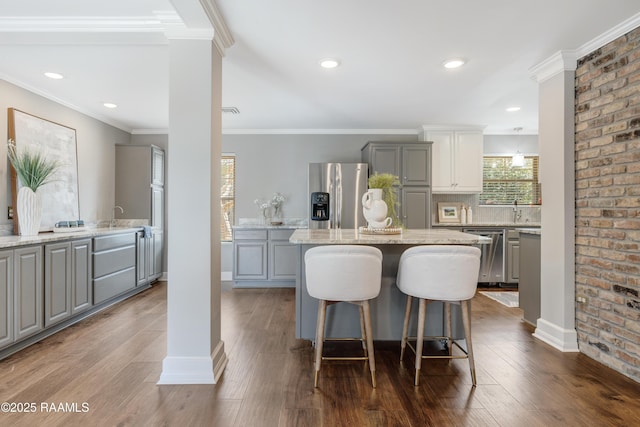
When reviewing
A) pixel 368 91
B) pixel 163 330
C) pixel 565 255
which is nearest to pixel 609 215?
pixel 565 255

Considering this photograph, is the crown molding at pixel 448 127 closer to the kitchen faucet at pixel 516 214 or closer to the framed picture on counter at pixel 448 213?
the framed picture on counter at pixel 448 213

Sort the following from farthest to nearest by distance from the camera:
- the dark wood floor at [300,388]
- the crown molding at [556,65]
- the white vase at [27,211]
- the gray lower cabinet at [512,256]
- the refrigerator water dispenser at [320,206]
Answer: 1. the gray lower cabinet at [512,256]
2. the refrigerator water dispenser at [320,206]
3. the white vase at [27,211]
4. the crown molding at [556,65]
5. the dark wood floor at [300,388]

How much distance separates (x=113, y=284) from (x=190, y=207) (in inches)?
99.0

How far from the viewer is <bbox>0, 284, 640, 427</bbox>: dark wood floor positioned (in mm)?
1903

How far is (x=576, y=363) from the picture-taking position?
2.59 metres

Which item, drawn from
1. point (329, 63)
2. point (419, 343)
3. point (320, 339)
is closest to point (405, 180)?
point (329, 63)

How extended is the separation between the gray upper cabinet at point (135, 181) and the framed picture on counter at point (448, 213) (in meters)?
4.56

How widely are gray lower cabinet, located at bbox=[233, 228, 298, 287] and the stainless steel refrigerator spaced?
638mm

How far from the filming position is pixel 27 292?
2.79m

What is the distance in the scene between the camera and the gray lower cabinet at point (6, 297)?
2.56 m

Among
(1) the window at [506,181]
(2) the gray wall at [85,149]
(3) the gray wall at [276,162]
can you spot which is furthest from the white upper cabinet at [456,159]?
(2) the gray wall at [85,149]

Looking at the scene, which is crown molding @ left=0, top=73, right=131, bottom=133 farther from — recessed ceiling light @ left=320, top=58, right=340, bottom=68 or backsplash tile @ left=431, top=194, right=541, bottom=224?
backsplash tile @ left=431, top=194, right=541, bottom=224

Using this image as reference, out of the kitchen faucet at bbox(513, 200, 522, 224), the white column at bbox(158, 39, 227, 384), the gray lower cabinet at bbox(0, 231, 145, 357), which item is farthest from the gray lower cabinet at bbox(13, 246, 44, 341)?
the kitchen faucet at bbox(513, 200, 522, 224)

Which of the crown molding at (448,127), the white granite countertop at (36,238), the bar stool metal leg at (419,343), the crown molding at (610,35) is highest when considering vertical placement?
the crown molding at (448,127)
